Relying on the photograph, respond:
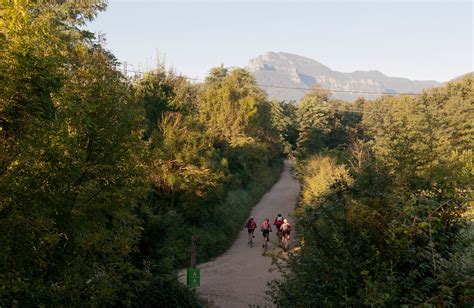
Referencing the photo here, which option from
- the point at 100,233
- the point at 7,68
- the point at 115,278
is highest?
the point at 7,68

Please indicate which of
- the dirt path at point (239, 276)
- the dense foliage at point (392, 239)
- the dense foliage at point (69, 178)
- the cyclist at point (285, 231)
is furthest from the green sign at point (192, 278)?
the cyclist at point (285, 231)

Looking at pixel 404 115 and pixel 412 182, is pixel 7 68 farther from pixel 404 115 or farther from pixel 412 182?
pixel 404 115

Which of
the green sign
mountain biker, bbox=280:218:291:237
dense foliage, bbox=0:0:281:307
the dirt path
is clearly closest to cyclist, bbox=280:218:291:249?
mountain biker, bbox=280:218:291:237

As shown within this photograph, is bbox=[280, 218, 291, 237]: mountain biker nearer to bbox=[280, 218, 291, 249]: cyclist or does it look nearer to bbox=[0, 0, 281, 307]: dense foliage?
bbox=[280, 218, 291, 249]: cyclist

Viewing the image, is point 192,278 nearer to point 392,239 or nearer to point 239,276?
point 239,276

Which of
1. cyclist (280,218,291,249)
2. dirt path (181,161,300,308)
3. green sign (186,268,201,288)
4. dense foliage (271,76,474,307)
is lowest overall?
dirt path (181,161,300,308)

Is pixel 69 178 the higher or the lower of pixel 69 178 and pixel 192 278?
the higher

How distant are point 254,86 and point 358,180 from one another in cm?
3888

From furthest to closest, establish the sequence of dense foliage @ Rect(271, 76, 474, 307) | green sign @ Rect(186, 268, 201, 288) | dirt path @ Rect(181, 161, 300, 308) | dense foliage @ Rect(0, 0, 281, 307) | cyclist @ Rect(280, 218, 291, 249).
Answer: cyclist @ Rect(280, 218, 291, 249), dirt path @ Rect(181, 161, 300, 308), green sign @ Rect(186, 268, 201, 288), dense foliage @ Rect(0, 0, 281, 307), dense foliage @ Rect(271, 76, 474, 307)

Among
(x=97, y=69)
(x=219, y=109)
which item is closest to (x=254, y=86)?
(x=219, y=109)

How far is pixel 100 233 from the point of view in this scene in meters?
7.46

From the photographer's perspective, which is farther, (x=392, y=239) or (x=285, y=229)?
(x=285, y=229)

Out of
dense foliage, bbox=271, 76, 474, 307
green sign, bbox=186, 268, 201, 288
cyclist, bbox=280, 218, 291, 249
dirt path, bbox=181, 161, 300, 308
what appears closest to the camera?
dense foliage, bbox=271, 76, 474, 307

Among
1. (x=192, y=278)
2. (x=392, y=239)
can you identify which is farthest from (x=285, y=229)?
(x=392, y=239)
